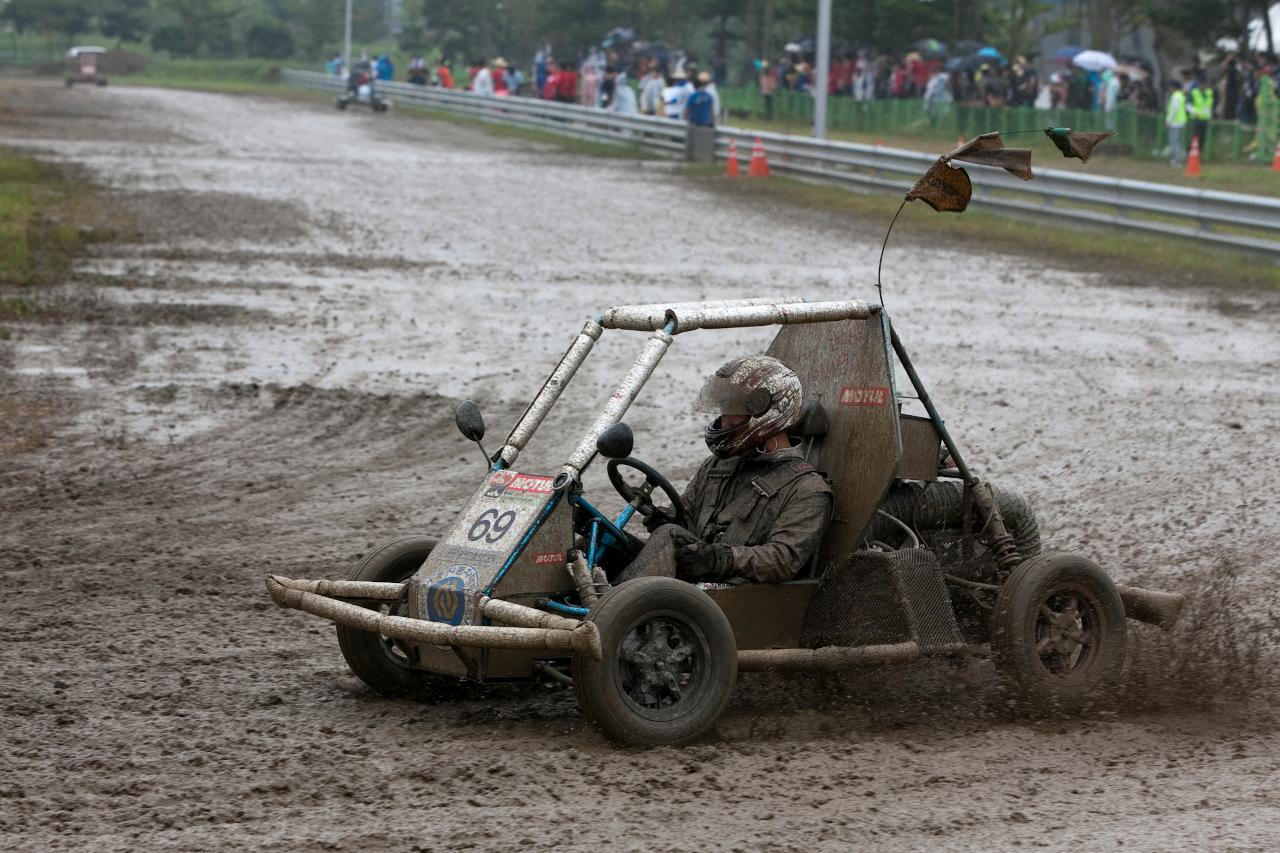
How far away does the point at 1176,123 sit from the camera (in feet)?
99.1

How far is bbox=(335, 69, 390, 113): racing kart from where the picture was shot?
169 feet

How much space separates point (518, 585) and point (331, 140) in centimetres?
3336

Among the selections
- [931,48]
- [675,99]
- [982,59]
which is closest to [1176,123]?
[982,59]

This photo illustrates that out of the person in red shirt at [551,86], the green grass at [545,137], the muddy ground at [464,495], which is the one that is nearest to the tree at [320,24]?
the green grass at [545,137]

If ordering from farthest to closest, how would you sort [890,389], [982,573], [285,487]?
[285,487]
[982,573]
[890,389]

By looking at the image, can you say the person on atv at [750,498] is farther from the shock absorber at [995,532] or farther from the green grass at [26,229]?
the green grass at [26,229]

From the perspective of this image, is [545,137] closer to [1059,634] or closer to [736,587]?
[1059,634]

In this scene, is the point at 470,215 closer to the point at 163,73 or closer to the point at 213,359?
the point at 213,359

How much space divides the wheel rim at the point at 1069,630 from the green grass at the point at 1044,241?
39.1 ft

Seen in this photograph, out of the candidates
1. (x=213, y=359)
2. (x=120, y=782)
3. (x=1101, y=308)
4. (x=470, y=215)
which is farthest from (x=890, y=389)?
(x=470, y=215)

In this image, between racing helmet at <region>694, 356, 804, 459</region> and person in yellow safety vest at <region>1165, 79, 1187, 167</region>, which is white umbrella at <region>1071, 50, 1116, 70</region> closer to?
person in yellow safety vest at <region>1165, 79, 1187, 167</region>

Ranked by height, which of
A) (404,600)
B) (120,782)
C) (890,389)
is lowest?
(120,782)

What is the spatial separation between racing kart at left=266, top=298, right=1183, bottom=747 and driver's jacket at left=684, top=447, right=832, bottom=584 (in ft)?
0.35

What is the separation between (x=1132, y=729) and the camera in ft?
19.5
